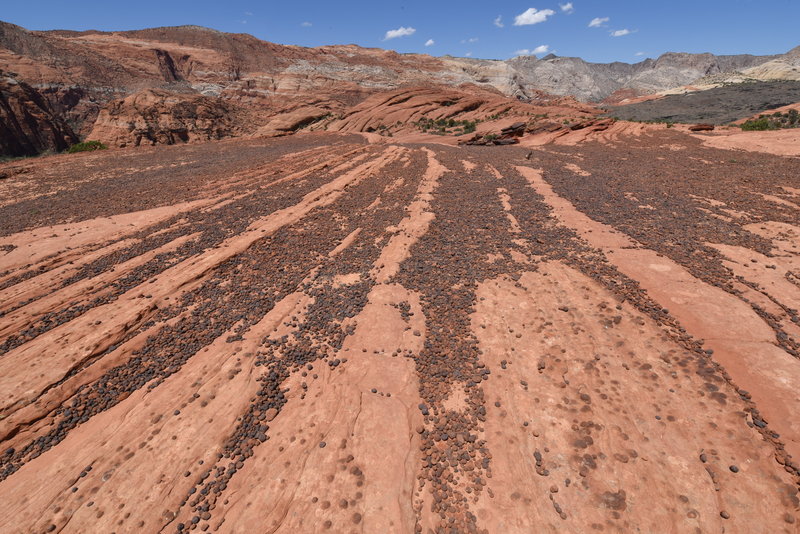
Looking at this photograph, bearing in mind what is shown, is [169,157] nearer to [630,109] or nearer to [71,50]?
[71,50]

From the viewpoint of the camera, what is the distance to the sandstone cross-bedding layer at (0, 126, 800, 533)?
4.30m

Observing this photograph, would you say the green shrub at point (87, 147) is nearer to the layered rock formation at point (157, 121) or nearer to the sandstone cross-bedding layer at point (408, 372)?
the layered rock formation at point (157, 121)

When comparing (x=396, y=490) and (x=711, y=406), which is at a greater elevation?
(x=711, y=406)

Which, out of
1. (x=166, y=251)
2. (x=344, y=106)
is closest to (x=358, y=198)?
(x=166, y=251)

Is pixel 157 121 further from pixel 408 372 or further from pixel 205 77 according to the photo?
pixel 408 372

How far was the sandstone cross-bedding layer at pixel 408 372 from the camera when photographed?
4301mm

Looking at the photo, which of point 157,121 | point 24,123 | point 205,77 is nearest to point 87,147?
point 24,123

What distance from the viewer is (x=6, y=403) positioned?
5555 mm

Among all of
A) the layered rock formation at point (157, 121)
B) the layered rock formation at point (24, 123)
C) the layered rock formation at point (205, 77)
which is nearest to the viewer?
the layered rock formation at point (24, 123)

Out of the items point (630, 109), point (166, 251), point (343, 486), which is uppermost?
point (630, 109)

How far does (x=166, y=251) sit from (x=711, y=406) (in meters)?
13.5

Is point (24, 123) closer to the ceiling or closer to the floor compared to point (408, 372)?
closer to the ceiling

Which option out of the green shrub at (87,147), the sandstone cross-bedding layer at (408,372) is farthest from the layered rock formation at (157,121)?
the sandstone cross-bedding layer at (408,372)

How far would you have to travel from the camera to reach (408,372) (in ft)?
20.5
